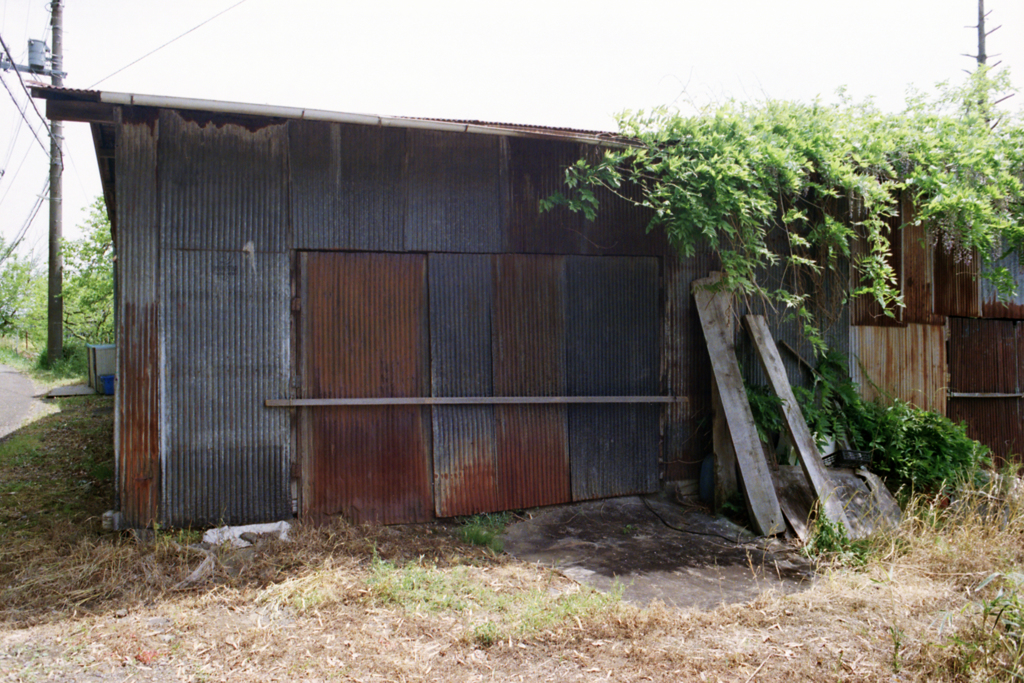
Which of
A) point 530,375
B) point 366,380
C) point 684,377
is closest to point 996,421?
point 684,377

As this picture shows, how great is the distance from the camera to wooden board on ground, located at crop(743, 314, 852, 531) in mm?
5910

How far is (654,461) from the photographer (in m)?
6.70

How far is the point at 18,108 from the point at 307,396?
32.8 feet

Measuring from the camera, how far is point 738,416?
643 centimetres

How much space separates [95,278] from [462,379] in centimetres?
1995

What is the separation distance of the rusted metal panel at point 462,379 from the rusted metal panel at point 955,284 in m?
5.95

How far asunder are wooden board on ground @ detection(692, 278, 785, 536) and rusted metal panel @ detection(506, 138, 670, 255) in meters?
0.94

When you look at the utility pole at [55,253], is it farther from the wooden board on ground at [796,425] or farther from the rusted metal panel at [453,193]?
the wooden board on ground at [796,425]

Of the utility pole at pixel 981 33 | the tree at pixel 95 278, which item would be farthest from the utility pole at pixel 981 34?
the tree at pixel 95 278

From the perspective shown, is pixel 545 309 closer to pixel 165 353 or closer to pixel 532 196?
pixel 532 196

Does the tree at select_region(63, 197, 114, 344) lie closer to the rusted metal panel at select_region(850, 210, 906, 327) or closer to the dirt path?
the dirt path

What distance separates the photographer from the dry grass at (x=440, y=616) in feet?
11.1

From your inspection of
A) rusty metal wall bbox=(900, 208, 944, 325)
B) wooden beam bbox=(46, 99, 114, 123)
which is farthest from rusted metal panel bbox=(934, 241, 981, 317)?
wooden beam bbox=(46, 99, 114, 123)

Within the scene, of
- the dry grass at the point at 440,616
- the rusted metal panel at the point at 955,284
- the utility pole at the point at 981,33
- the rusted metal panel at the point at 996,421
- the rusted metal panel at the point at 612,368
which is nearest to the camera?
the dry grass at the point at 440,616
